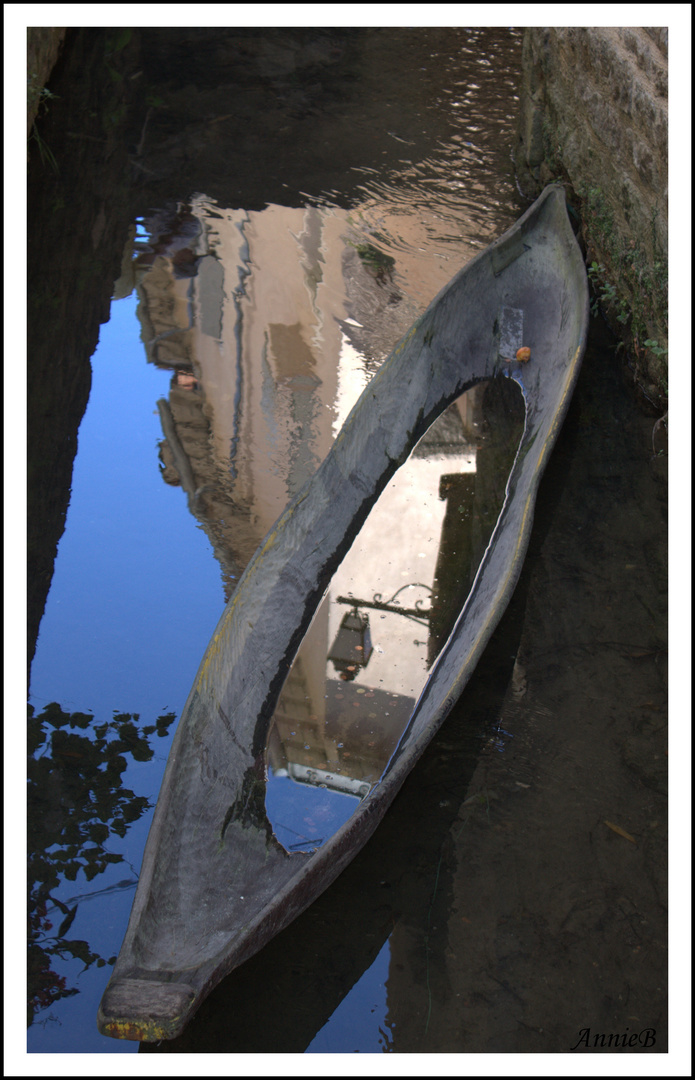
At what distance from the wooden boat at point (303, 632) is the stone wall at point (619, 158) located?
12.2 inches

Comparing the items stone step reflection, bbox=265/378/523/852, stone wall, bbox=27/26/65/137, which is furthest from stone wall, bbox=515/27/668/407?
stone wall, bbox=27/26/65/137

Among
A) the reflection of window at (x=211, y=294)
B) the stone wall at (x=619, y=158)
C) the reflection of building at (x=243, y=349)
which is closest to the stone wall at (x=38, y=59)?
the reflection of building at (x=243, y=349)

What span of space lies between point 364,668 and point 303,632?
0.23 m

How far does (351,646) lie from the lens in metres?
2.79

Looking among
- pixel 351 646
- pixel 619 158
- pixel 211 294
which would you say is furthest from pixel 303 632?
pixel 619 158

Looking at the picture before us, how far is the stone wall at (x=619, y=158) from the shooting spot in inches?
139

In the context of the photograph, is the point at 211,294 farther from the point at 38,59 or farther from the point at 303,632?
the point at 38,59

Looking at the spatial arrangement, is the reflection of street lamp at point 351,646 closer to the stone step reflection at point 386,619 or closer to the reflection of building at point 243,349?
the stone step reflection at point 386,619

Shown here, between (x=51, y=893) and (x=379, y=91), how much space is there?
253 inches

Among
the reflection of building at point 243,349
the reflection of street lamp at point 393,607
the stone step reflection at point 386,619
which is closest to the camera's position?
the stone step reflection at point 386,619

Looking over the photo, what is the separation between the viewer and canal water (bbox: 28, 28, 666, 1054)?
2057 millimetres

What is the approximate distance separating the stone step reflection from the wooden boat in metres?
0.05

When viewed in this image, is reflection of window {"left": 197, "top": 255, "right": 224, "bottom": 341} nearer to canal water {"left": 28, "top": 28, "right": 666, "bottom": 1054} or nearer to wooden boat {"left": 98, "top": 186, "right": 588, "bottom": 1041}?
canal water {"left": 28, "top": 28, "right": 666, "bottom": 1054}

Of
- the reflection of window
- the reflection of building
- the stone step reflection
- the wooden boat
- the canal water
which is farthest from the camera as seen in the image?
the reflection of window
